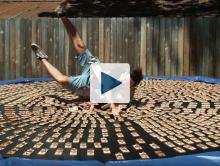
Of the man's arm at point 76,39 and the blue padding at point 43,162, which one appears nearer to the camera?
the blue padding at point 43,162

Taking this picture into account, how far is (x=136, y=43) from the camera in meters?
9.02

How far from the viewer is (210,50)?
8.92 m

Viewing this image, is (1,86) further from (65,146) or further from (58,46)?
(65,146)

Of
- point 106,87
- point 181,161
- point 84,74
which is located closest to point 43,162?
point 181,161

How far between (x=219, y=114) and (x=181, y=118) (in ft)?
1.45

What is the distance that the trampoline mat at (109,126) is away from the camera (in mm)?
3615

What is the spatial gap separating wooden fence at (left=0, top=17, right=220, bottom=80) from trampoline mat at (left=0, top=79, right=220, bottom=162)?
2.52m

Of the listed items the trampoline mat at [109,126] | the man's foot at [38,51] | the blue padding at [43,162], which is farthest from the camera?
the man's foot at [38,51]

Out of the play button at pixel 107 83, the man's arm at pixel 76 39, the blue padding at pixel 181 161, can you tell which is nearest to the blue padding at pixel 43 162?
the blue padding at pixel 181 161

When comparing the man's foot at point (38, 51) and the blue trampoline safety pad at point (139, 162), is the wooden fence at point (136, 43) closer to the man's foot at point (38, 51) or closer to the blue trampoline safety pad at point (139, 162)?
the man's foot at point (38, 51)

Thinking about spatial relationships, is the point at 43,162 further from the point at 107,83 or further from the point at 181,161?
the point at 107,83

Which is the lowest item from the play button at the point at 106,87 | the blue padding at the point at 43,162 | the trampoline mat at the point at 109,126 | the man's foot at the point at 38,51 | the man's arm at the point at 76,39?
the blue padding at the point at 43,162

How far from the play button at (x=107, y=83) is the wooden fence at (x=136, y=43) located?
360 centimetres

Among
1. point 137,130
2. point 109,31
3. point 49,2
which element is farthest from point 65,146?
point 49,2
